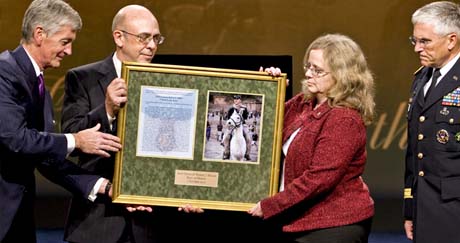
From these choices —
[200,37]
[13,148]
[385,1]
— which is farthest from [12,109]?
[385,1]

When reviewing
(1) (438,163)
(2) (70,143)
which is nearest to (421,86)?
(1) (438,163)

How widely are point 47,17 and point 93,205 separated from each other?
730mm

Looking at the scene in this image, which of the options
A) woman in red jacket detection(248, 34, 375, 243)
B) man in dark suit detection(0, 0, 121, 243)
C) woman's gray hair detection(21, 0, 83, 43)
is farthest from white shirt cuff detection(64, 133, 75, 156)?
woman in red jacket detection(248, 34, 375, 243)

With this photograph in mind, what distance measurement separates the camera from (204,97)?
10.9 ft

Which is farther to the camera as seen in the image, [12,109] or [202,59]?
[202,59]

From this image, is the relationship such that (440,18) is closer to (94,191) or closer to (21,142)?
(94,191)

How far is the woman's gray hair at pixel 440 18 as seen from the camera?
3.59m

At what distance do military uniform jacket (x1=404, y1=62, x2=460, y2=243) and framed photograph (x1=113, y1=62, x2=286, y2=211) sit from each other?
26.4 inches

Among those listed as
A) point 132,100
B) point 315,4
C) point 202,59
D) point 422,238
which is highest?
point 315,4

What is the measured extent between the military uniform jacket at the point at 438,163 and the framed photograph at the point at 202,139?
0.67 metres

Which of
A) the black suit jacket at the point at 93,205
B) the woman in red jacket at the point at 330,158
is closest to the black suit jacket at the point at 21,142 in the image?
the black suit jacket at the point at 93,205

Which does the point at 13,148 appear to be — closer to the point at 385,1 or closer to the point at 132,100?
the point at 132,100

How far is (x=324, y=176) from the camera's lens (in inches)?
129

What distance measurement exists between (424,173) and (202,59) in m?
1.27
